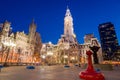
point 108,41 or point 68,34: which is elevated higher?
point 68,34

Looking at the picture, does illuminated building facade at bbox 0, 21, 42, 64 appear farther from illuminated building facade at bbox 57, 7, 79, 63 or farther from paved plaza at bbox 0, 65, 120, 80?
paved plaza at bbox 0, 65, 120, 80

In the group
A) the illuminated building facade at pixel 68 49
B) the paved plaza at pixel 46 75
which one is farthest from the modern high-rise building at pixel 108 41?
the paved plaza at pixel 46 75

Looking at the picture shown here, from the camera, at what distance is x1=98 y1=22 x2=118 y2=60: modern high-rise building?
156 meters

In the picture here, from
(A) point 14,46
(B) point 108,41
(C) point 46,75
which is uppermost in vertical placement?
(B) point 108,41

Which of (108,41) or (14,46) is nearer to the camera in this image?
(14,46)

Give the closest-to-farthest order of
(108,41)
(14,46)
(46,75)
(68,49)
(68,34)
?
(46,75)
(14,46)
(68,49)
(68,34)
(108,41)

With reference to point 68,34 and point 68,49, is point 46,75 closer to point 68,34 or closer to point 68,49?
point 68,49

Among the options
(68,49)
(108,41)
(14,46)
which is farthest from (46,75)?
(108,41)

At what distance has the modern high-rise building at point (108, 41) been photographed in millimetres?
156000

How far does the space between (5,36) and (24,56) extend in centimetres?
1905

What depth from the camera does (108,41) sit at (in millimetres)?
160875

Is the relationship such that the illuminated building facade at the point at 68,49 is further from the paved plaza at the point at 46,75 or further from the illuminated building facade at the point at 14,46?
the paved plaza at the point at 46,75

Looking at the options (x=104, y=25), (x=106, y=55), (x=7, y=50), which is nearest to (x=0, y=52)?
(x=7, y=50)

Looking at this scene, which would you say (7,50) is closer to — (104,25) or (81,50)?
(81,50)
